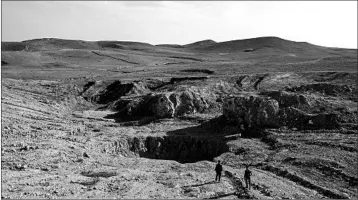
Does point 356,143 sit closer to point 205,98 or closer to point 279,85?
point 205,98

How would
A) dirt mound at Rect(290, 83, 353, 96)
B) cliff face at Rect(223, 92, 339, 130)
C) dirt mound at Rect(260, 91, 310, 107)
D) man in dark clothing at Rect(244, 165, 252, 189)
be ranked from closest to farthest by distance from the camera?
1. man in dark clothing at Rect(244, 165, 252, 189)
2. cliff face at Rect(223, 92, 339, 130)
3. dirt mound at Rect(260, 91, 310, 107)
4. dirt mound at Rect(290, 83, 353, 96)

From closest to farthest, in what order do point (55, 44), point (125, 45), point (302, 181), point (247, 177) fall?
point (247, 177) → point (302, 181) → point (55, 44) → point (125, 45)

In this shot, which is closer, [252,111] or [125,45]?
[252,111]

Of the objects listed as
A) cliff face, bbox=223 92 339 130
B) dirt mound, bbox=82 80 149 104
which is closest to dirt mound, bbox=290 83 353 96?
cliff face, bbox=223 92 339 130

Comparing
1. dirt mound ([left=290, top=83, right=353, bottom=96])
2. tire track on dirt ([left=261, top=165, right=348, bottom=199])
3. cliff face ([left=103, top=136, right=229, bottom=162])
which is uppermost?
dirt mound ([left=290, top=83, right=353, bottom=96])

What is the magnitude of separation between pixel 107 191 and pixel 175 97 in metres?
24.3

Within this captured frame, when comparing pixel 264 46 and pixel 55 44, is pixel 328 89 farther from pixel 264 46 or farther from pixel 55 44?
pixel 55 44

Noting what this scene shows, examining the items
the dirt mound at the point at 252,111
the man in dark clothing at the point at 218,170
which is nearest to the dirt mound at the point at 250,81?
the dirt mound at the point at 252,111

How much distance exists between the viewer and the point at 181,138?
34.1m

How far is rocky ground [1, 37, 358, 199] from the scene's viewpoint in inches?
806

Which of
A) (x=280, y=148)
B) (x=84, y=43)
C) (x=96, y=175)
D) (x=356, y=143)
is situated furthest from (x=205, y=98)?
(x=84, y=43)

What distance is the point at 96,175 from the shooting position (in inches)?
851

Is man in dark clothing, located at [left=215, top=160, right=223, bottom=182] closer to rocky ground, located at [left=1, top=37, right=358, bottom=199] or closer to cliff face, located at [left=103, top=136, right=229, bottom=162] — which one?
rocky ground, located at [left=1, top=37, right=358, bottom=199]

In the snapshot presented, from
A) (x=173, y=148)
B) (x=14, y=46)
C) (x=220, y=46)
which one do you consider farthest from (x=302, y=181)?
(x=220, y=46)
